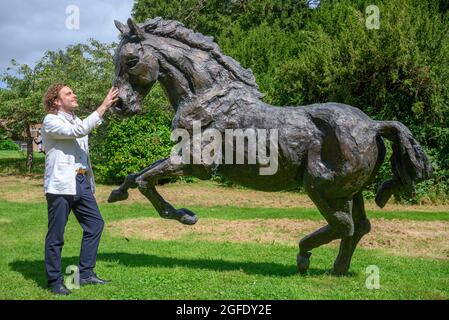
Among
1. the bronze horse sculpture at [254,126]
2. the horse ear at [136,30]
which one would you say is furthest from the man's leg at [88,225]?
the horse ear at [136,30]

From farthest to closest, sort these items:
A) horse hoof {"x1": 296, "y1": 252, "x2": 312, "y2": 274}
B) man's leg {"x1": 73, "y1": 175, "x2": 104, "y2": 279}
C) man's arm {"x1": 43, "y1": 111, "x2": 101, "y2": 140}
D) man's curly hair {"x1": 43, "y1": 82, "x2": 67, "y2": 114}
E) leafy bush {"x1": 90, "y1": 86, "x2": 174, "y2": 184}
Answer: leafy bush {"x1": 90, "y1": 86, "x2": 174, "y2": 184} < horse hoof {"x1": 296, "y1": 252, "x2": 312, "y2": 274} < man's leg {"x1": 73, "y1": 175, "x2": 104, "y2": 279} < man's curly hair {"x1": 43, "y1": 82, "x2": 67, "y2": 114} < man's arm {"x1": 43, "y1": 111, "x2": 101, "y2": 140}

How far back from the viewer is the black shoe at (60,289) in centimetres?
511

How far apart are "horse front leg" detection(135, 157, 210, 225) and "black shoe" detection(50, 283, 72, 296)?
1.23 meters

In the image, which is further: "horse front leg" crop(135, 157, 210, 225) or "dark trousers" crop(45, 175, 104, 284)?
"horse front leg" crop(135, 157, 210, 225)

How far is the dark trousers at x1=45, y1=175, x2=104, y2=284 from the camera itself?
5.18 m

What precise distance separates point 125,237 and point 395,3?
34.8 feet

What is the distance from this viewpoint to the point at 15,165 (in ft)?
82.2

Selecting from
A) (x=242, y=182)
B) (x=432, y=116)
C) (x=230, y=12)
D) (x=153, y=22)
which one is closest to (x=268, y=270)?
(x=242, y=182)

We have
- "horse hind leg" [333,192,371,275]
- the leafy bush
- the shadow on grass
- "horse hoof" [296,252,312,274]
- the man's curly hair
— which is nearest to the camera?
the man's curly hair

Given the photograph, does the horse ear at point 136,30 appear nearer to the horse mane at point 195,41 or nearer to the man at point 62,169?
the horse mane at point 195,41

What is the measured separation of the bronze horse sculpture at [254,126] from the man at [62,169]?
417mm

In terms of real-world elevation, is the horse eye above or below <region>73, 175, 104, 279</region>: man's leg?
above

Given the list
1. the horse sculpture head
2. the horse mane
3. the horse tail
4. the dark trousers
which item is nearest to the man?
the dark trousers

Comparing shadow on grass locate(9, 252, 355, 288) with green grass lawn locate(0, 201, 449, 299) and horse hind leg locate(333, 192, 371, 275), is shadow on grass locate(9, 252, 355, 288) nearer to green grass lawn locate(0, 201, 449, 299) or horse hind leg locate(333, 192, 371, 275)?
green grass lawn locate(0, 201, 449, 299)
